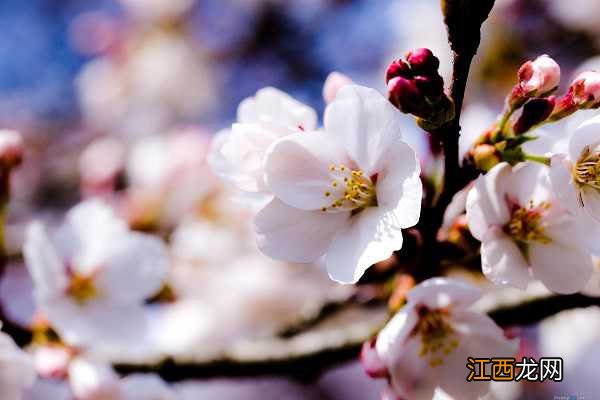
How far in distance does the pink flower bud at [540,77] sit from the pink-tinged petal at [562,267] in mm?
242

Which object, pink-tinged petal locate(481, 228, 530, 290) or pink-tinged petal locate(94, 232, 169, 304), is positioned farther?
pink-tinged petal locate(94, 232, 169, 304)

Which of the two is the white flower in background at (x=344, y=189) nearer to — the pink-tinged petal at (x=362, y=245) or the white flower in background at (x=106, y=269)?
the pink-tinged petal at (x=362, y=245)

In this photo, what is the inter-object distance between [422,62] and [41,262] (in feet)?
2.76

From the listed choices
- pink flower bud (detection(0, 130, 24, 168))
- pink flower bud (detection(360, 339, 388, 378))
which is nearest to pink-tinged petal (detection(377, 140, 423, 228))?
pink flower bud (detection(360, 339, 388, 378))

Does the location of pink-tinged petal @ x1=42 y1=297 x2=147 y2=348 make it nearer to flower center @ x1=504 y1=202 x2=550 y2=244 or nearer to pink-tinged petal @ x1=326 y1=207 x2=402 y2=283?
pink-tinged petal @ x1=326 y1=207 x2=402 y2=283

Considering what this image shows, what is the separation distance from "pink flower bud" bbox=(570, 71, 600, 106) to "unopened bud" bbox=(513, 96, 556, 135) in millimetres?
34

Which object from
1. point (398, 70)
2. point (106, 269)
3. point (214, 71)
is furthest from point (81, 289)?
point (214, 71)

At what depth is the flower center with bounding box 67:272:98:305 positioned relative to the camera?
142 centimetres

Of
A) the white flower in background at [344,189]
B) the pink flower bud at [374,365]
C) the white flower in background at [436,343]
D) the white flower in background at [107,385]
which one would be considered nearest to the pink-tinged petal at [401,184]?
the white flower in background at [344,189]

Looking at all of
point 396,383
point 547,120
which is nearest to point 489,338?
point 396,383

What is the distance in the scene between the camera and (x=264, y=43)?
14.3 feet

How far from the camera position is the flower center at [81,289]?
1420mm

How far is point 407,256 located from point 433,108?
1.03ft

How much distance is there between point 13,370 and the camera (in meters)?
1.11
